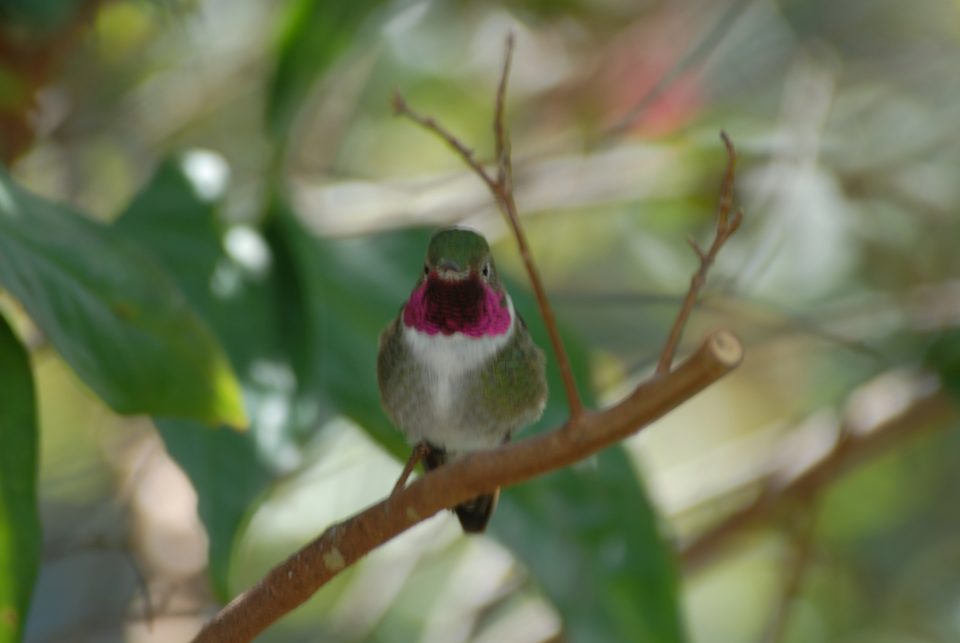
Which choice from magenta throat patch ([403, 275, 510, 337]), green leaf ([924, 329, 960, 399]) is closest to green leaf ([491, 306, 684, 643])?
magenta throat patch ([403, 275, 510, 337])

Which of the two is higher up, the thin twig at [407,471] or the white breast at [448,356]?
the thin twig at [407,471]

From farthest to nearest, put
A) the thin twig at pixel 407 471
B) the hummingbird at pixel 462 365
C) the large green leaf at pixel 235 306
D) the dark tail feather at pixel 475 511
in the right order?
the large green leaf at pixel 235 306, the dark tail feather at pixel 475 511, the hummingbird at pixel 462 365, the thin twig at pixel 407 471

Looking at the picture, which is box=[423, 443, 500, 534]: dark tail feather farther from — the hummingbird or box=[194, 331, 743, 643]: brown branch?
box=[194, 331, 743, 643]: brown branch

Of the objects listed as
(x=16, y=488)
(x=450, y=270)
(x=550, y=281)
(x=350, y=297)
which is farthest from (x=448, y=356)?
(x=550, y=281)

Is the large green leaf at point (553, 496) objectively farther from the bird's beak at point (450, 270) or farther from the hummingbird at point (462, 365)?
the bird's beak at point (450, 270)

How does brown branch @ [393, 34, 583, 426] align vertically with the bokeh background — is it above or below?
above

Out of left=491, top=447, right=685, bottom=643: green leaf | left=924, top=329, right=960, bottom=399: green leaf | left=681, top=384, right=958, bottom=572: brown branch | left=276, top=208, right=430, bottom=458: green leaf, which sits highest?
left=276, top=208, right=430, bottom=458: green leaf

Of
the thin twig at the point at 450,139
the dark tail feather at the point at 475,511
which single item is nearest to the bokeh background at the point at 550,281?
the dark tail feather at the point at 475,511
